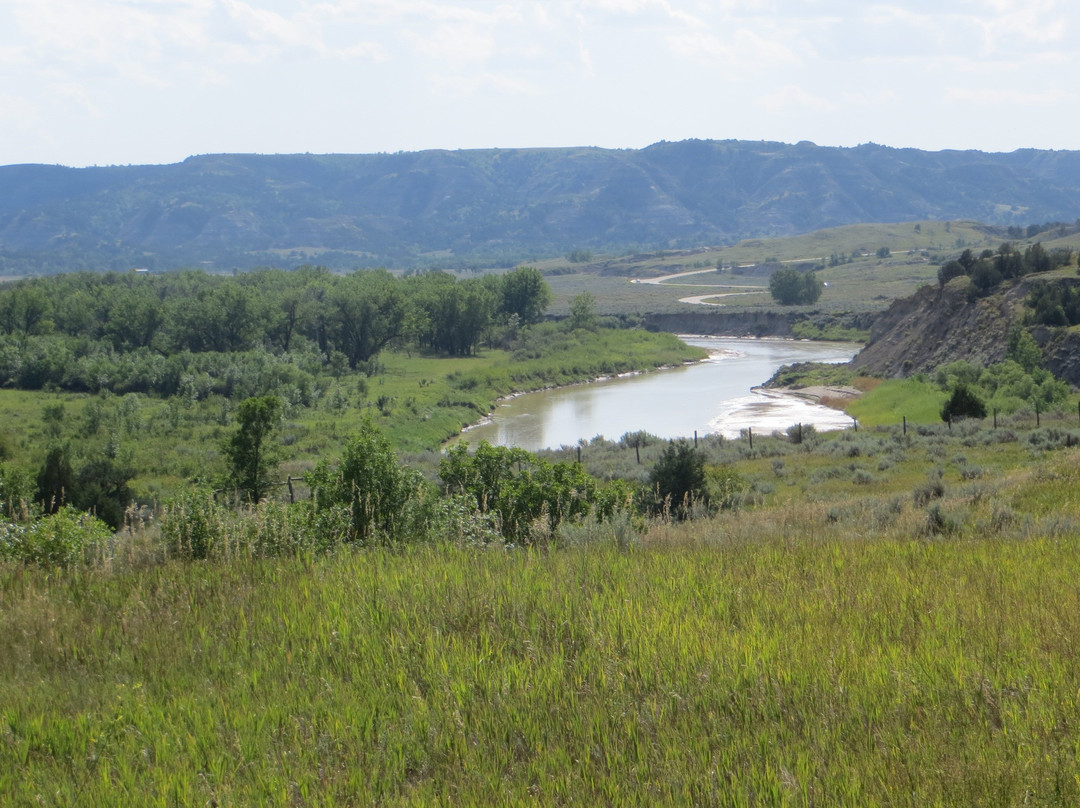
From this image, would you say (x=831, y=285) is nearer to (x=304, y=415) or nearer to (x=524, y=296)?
(x=524, y=296)

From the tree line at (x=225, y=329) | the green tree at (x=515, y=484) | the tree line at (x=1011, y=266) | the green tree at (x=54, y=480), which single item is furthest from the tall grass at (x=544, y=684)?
the tree line at (x=1011, y=266)

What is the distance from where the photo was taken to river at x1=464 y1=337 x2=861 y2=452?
171ft

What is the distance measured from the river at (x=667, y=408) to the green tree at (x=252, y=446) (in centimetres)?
1745

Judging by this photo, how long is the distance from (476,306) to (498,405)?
949 inches

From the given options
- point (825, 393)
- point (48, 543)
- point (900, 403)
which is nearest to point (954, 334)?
point (825, 393)

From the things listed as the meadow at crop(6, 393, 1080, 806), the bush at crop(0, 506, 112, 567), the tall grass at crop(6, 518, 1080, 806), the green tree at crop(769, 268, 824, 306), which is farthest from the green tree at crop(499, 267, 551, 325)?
the tall grass at crop(6, 518, 1080, 806)

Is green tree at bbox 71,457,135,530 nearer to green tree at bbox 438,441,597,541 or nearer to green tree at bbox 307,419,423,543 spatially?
green tree at bbox 438,441,597,541

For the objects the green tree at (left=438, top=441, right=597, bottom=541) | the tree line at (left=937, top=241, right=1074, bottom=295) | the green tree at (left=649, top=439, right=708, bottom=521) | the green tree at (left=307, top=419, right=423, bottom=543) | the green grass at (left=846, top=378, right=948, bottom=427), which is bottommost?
the green grass at (left=846, top=378, right=948, bottom=427)

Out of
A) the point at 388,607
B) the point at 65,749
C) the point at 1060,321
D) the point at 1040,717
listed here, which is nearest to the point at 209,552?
the point at 388,607

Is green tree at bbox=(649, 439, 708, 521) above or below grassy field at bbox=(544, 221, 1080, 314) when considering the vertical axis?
below

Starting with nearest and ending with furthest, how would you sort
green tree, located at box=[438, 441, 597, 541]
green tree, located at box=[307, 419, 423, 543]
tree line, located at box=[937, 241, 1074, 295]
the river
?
1. green tree, located at box=[307, 419, 423, 543]
2. green tree, located at box=[438, 441, 597, 541]
3. the river
4. tree line, located at box=[937, 241, 1074, 295]

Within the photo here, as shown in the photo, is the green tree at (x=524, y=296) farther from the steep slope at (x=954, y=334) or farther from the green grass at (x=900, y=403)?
the green grass at (x=900, y=403)

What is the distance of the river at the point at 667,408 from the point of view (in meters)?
52.1

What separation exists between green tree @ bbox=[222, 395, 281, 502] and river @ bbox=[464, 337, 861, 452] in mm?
17448
